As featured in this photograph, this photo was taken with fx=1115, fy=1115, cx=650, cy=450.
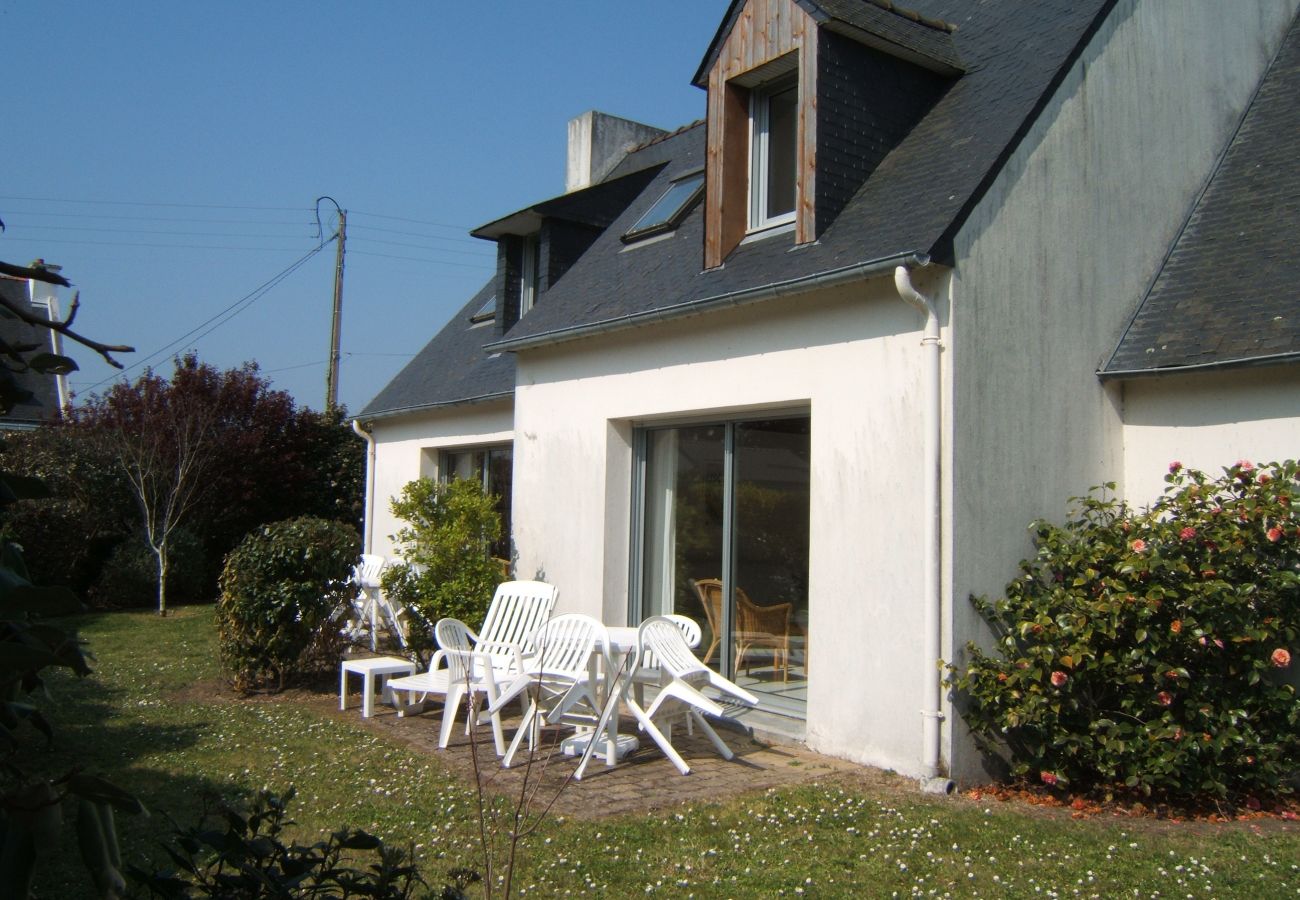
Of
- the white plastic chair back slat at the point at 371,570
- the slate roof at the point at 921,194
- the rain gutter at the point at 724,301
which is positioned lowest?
the white plastic chair back slat at the point at 371,570

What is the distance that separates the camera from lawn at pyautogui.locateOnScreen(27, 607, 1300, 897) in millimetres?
5285

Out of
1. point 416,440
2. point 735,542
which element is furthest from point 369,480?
point 735,542

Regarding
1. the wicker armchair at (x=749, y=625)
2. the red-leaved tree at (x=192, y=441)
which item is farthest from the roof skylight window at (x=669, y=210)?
the red-leaved tree at (x=192, y=441)

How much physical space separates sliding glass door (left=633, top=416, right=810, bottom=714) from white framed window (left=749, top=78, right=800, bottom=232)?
1909 millimetres

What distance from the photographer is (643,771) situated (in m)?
7.46

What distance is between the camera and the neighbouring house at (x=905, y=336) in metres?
7.34

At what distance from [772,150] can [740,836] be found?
5.98 metres

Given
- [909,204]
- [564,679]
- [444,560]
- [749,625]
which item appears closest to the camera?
[564,679]

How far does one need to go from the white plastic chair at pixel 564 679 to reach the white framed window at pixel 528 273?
708cm

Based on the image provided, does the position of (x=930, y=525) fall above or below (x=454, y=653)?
above

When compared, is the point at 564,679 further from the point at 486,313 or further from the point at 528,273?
the point at 486,313

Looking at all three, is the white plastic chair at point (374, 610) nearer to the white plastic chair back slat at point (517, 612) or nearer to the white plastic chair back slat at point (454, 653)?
the white plastic chair back slat at point (517, 612)

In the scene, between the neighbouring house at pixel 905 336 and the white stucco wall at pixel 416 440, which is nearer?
the neighbouring house at pixel 905 336

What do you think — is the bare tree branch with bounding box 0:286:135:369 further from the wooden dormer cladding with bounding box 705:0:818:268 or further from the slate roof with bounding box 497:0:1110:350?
the wooden dormer cladding with bounding box 705:0:818:268
